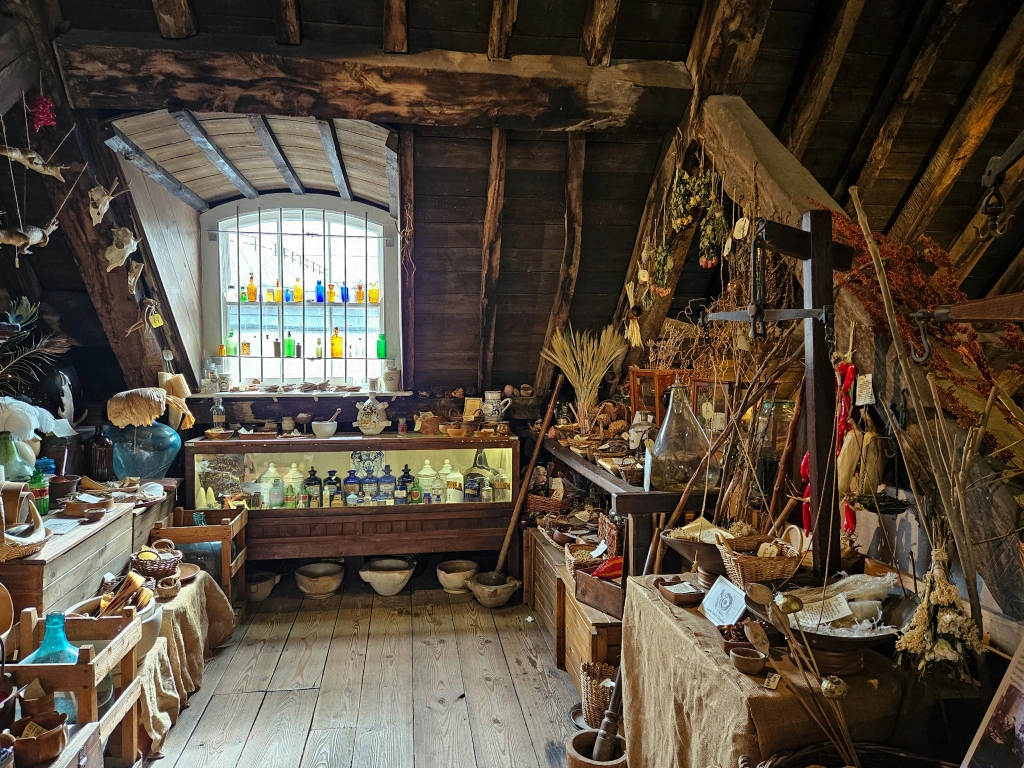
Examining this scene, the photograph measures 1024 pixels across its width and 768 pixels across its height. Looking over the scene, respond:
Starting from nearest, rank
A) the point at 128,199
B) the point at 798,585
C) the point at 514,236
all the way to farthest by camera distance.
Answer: the point at 798,585 < the point at 128,199 < the point at 514,236

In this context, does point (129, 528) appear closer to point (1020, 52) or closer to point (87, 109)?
point (87, 109)

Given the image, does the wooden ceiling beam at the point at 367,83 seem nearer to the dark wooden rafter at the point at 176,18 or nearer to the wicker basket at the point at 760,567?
the dark wooden rafter at the point at 176,18

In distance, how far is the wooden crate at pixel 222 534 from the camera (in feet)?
12.1

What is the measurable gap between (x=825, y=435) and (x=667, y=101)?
6.58 feet

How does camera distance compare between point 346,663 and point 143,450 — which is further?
point 143,450

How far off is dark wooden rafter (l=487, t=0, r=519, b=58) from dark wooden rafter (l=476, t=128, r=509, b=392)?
0.43 m

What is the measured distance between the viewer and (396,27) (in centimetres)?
293

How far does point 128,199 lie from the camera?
362cm

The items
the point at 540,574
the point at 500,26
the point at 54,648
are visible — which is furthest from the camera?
the point at 540,574

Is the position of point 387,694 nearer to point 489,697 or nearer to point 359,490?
point 489,697

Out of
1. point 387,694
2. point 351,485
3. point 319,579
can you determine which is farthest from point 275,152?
point 387,694

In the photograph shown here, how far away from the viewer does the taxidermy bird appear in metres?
2.87

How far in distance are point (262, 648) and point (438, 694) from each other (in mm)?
1137

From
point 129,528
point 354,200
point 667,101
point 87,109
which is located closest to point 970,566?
point 667,101
